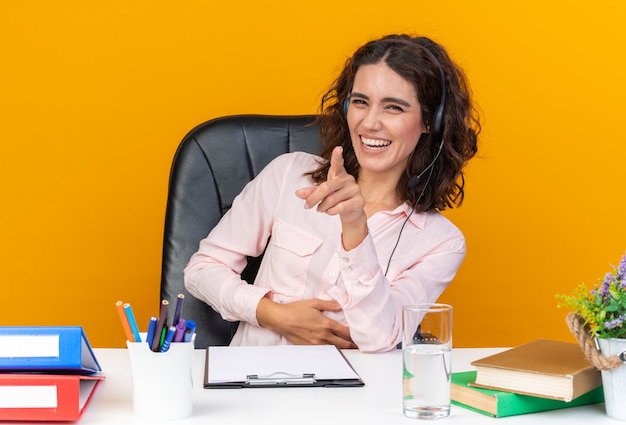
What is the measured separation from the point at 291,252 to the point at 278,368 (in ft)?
2.27

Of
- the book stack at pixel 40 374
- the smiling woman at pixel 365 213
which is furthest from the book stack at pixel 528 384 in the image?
the smiling woman at pixel 365 213

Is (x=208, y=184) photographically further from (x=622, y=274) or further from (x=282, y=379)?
A: (x=622, y=274)

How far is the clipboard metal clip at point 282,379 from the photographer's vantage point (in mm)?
1292

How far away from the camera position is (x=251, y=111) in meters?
2.64

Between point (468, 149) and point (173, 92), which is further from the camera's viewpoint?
point (173, 92)

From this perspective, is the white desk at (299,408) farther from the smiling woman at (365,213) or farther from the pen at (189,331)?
the smiling woman at (365,213)

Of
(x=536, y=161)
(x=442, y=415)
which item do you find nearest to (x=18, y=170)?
(x=536, y=161)

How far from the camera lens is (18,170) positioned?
259 cm

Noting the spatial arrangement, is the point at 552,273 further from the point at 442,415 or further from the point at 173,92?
the point at 442,415

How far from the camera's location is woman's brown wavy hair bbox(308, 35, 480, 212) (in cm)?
207

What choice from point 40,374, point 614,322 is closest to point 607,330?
point 614,322

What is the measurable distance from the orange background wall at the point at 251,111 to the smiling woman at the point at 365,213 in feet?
1.44

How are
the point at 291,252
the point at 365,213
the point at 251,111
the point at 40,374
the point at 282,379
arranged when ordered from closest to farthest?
the point at 40,374
the point at 282,379
the point at 365,213
the point at 291,252
the point at 251,111

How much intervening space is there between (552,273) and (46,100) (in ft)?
4.96
